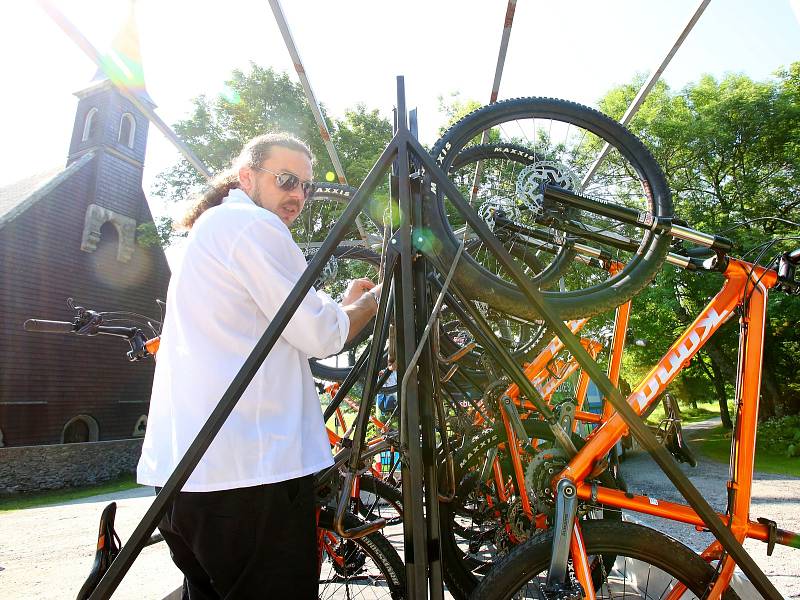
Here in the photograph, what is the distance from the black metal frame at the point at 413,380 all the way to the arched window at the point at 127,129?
24.5 m

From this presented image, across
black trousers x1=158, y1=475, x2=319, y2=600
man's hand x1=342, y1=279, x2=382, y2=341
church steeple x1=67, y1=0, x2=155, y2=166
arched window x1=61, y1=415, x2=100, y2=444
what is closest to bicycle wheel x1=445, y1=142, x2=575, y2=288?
man's hand x1=342, y1=279, x2=382, y2=341

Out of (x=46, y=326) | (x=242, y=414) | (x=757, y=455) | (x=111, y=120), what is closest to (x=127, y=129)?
(x=111, y=120)

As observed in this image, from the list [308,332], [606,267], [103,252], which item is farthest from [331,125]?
[308,332]

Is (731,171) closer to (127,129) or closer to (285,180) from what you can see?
(285,180)

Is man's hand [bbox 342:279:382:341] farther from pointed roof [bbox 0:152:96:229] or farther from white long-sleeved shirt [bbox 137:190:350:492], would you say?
pointed roof [bbox 0:152:96:229]

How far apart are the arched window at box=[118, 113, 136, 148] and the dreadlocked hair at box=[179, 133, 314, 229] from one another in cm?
2373

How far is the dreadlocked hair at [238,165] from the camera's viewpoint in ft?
6.15

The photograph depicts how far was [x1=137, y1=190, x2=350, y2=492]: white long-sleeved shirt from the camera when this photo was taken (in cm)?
149

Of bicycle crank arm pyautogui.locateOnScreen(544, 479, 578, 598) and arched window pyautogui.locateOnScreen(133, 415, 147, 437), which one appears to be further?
arched window pyautogui.locateOnScreen(133, 415, 147, 437)

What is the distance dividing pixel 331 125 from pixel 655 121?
1076 centimetres

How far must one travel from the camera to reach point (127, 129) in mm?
22281

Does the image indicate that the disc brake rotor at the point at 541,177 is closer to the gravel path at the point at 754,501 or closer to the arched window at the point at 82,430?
the gravel path at the point at 754,501

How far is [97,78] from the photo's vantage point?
22953mm

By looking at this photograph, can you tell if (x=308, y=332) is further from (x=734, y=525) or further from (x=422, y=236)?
(x=734, y=525)
